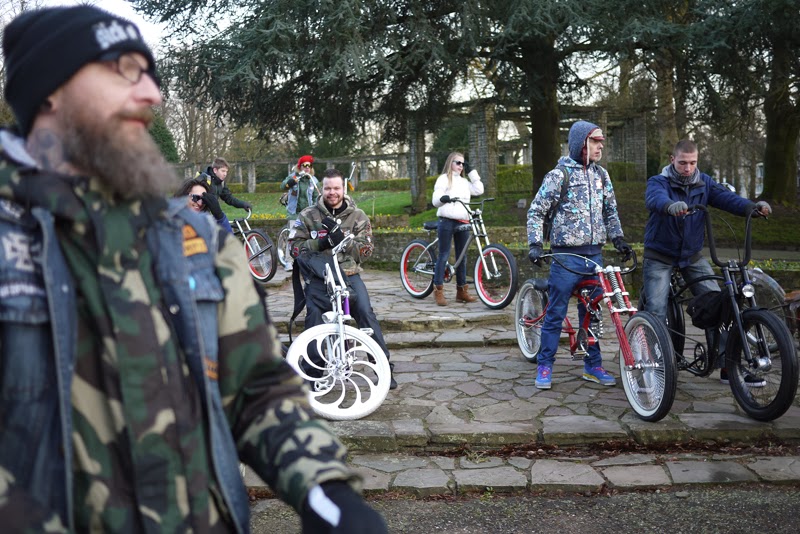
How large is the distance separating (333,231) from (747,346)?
3210 mm

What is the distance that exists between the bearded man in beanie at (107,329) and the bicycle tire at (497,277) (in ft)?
29.4

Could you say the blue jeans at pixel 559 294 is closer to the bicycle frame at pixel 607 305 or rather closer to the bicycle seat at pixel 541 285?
the bicycle frame at pixel 607 305

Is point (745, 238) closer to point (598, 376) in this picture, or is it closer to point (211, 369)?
point (598, 376)

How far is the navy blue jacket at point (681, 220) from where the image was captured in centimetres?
677

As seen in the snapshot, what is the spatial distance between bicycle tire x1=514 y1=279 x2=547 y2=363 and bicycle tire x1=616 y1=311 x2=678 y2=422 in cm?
164

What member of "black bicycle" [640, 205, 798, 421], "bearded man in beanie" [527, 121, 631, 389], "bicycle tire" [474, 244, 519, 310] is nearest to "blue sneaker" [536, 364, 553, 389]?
"bearded man in beanie" [527, 121, 631, 389]

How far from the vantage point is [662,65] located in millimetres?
17375

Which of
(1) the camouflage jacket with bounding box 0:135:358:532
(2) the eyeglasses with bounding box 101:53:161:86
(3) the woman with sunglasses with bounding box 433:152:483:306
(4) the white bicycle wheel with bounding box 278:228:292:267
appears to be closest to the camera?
(1) the camouflage jacket with bounding box 0:135:358:532

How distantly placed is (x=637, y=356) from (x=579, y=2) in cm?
1061

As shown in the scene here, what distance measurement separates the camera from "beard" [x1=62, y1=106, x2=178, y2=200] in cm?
143

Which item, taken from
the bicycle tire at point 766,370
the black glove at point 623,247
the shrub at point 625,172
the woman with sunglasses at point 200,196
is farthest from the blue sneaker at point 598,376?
the shrub at point 625,172

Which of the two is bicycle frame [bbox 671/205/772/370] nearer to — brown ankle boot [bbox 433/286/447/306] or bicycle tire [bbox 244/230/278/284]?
brown ankle boot [bbox 433/286/447/306]

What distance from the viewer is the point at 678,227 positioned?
22.4ft

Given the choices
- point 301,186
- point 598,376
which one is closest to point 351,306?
point 598,376
